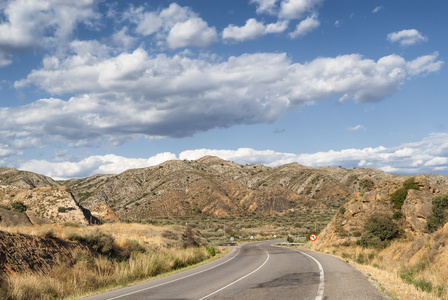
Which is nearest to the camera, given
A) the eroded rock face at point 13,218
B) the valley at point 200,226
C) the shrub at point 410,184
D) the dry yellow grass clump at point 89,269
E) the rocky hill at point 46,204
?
the dry yellow grass clump at point 89,269

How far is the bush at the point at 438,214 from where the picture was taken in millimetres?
23539

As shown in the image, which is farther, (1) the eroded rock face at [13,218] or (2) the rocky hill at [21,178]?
(2) the rocky hill at [21,178]

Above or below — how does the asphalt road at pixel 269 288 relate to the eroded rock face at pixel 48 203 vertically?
below

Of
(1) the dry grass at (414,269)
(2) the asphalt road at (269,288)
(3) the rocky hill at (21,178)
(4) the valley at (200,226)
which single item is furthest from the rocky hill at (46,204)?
(3) the rocky hill at (21,178)

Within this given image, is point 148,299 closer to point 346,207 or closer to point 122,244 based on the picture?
point 122,244

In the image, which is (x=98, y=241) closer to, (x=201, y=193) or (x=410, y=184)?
(x=410, y=184)

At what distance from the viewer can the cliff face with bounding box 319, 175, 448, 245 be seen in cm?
2802

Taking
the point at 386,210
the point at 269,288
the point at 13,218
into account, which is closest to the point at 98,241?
the point at 269,288

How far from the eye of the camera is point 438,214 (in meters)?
24.0

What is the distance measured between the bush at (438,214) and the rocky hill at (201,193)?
8062cm

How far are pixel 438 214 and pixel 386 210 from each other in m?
8.84

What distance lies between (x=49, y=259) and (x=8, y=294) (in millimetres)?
4172

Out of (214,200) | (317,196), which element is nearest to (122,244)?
(214,200)

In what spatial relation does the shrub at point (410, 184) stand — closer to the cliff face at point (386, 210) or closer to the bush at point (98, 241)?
the cliff face at point (386, 210)
